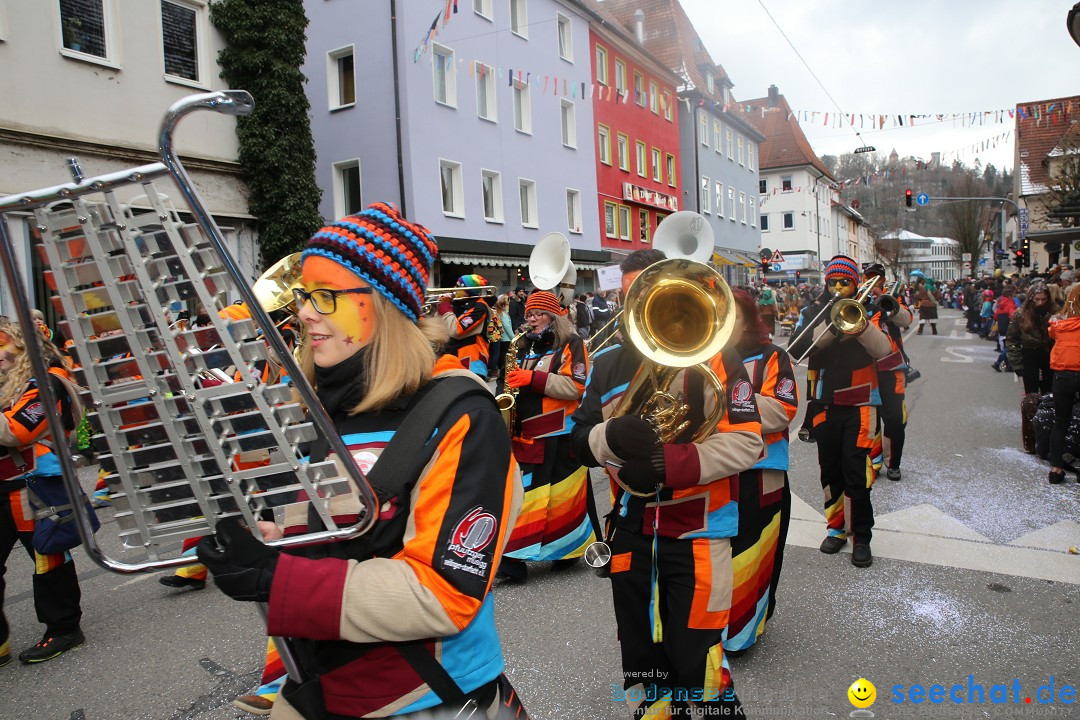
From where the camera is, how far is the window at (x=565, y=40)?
2520 centimetres

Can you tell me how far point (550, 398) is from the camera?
4.83m

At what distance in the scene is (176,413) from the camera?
1151 millimetres

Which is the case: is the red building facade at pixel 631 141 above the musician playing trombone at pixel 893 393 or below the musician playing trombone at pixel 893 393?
above

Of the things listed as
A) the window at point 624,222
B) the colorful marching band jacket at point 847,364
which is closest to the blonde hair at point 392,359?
the colorful marching band jacket at point 847,364

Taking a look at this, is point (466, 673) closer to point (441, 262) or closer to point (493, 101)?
point (441, 262)

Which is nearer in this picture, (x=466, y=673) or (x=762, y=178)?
(x=466, y=673)

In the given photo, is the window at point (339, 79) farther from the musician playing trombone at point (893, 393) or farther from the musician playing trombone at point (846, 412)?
the musician playing trombone at point (846, 412)

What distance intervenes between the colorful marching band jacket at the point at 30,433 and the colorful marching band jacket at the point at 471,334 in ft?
8.02

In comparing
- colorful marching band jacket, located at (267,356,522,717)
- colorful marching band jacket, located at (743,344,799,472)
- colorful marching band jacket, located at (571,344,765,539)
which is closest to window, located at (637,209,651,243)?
colorful marching band jacket, located at (743,344,799,472)

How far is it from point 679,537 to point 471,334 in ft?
10.2

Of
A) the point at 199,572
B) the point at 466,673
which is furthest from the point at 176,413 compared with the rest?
the point at 199,572

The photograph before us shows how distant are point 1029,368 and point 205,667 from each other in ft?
31.5

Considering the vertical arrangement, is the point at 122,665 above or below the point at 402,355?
below

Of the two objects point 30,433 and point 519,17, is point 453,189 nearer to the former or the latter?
point 519,17
